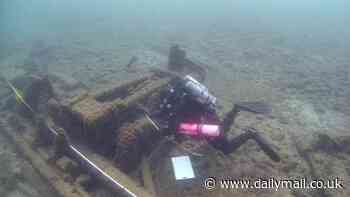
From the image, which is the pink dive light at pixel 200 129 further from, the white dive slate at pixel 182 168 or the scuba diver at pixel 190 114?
the white dive slate at pixel 182 168

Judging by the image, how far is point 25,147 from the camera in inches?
224

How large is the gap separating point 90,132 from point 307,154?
15.3 feet

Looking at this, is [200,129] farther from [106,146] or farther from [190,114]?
[106,146]

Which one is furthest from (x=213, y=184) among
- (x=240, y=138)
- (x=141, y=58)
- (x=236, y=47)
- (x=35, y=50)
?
(x=35, y=50)

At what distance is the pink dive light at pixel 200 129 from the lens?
4935 millimetres

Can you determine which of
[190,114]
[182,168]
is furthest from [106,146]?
[190,114]

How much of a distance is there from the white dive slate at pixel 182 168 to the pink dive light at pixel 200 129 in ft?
1.90

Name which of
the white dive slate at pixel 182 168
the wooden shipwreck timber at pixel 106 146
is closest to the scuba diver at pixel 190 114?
the wooden shipwreck timber at pixel 106 146

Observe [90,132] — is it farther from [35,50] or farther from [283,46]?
[283,46]

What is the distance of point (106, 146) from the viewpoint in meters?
5.37

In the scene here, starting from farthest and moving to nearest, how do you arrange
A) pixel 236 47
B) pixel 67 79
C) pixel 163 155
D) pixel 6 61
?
1. pixel 236 47
2. pixel 6 61
3. pixel 67 79
4. pixel 163 155

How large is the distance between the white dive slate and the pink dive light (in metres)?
0.58

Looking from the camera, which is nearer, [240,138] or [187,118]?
[187,118]

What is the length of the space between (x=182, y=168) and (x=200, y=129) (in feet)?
2.69
